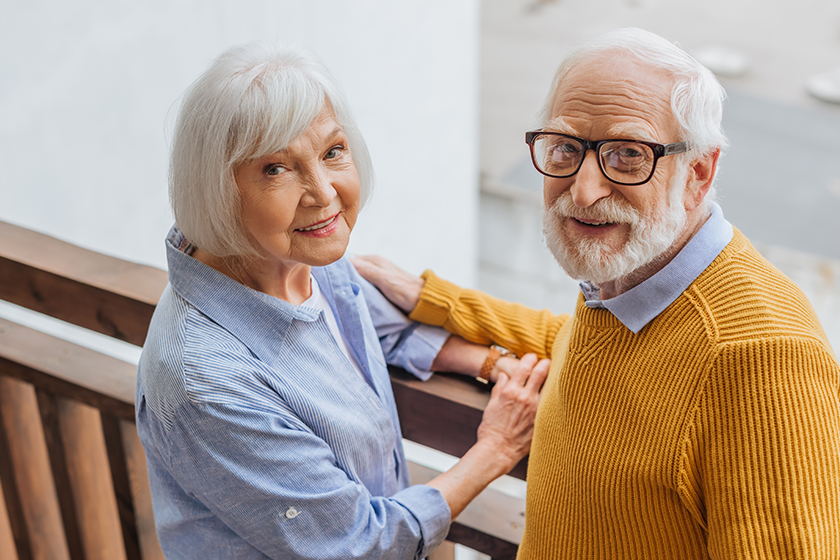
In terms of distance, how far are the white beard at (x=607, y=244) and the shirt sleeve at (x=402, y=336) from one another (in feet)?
1.25

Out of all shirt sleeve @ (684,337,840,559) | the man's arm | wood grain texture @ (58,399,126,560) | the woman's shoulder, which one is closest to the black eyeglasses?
shirt sleeve @ (684,337,840,559)

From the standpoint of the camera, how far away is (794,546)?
88 centimetres

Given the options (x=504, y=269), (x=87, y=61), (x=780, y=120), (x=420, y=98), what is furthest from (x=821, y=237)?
(x=87, y=61)

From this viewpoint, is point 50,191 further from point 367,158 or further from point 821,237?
point 821,237

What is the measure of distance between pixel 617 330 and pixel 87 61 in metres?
2.49

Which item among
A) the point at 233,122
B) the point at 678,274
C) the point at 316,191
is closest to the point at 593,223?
the point at 678,274

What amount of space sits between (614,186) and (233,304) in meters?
0.61

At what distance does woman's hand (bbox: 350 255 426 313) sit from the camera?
1.46 metres

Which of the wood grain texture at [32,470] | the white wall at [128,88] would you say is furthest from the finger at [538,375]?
the white wall at [128,88]

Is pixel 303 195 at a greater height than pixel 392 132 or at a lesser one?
greater

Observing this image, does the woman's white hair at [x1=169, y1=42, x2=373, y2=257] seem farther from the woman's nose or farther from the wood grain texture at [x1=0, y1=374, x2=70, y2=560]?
the wood grain texture at [x1=0, y1=374, x2=70, y2=560]

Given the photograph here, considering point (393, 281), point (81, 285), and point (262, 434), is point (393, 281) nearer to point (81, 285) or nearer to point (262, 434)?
point (262, 434)

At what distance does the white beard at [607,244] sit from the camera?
38.7 inches

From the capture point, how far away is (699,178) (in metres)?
1.01
